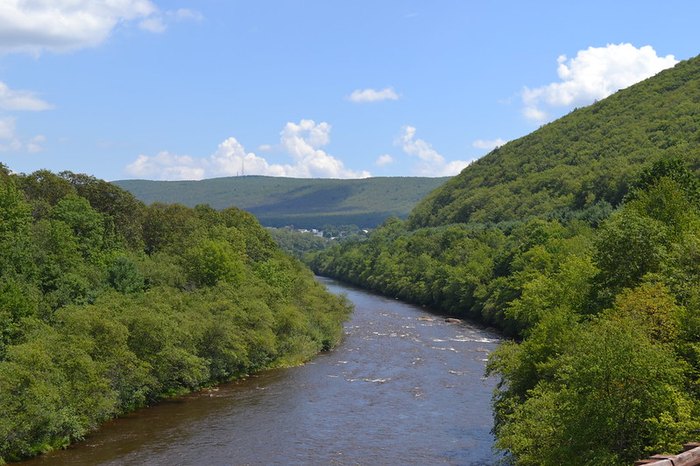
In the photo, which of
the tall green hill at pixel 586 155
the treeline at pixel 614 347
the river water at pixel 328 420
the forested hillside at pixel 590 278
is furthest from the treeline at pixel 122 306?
the tall green hill at pixel 586 155

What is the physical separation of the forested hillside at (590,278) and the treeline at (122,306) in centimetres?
2043

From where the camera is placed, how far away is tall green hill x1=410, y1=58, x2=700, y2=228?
12619cm

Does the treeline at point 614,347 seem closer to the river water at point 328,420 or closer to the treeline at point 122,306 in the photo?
the river water at point 328,420

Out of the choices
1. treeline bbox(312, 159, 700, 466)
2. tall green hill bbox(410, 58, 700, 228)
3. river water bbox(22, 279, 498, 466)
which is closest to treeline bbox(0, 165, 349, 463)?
river water bbox(22, 279, 498, 466)

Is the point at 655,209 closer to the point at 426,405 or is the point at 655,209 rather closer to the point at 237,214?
the point at 426,405

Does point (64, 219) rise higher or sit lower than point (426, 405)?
higher

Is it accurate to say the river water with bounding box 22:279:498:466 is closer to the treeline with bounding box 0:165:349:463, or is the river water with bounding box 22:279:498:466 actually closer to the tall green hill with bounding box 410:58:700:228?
the treeline with bounding box 0:165:349:463

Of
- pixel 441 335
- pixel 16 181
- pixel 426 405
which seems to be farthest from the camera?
pixel 441 335

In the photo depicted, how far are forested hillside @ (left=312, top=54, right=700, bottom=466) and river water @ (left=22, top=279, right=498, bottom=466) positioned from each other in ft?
11.7

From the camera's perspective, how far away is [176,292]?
65.1 meters

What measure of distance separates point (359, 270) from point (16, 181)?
3682 inches

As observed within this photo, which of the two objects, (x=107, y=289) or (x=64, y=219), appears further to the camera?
(x=64, y=219)

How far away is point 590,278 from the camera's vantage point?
45.2 m

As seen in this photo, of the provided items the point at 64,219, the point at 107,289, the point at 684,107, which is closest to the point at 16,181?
the point at 64,219
